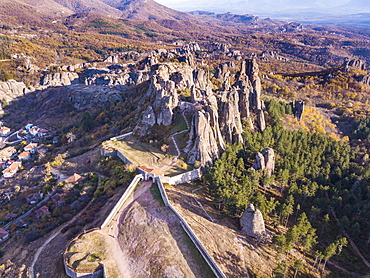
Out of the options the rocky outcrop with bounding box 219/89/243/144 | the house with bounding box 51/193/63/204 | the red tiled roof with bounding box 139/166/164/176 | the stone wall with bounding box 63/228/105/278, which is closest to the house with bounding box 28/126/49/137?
the house with bounding box 51/193/63/204

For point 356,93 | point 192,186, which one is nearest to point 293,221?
point 192,186

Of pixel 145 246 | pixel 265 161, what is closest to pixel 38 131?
pixel 145 246

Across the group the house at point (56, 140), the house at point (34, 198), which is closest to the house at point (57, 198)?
the house at point (34, 198)

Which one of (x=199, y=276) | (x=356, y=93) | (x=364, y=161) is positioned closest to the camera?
(x=199, y=276)

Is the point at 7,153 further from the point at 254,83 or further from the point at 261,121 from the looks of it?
the point at 254,83

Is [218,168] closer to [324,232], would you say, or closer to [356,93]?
[324,232]

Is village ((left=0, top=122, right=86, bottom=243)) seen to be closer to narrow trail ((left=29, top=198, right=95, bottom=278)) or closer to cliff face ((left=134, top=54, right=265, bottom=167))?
narrow trail ((left=29, top=198, right=95, bottom=278))
